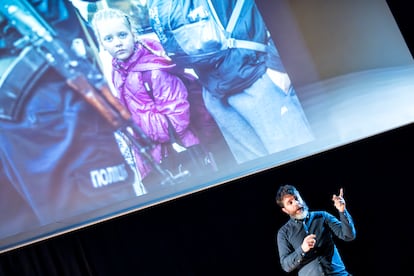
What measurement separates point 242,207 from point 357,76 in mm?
1232

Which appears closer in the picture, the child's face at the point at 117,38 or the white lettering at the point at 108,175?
the white lettering at the point at 108,175

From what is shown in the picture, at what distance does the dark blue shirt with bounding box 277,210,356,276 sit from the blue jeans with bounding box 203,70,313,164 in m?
0.64

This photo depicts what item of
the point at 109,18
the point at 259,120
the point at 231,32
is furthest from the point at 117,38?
the point at 259,120

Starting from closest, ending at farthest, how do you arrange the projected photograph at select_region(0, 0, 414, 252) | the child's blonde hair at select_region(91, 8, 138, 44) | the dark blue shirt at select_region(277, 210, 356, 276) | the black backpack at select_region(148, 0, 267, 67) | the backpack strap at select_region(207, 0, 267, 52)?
the dark blue shirt at select_region(277, 210, 356, 276) < the projected photograph at select_region(0, 0, 414, 252) < the child's blonde hair at select_region(91, 8, 138, 44) < the black backpack at select_region(148, 0, 267, 67) < the backpack strap at select_region(207, 0, 267, 52)

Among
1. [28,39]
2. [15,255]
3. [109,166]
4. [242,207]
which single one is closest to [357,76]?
[242,207]

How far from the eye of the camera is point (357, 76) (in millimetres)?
3170

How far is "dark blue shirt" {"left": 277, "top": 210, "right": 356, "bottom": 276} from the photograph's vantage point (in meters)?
2.07

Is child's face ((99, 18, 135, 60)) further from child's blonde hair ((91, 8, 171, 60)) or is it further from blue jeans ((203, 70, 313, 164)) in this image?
blue jeans ((203, 70, 313, 164))

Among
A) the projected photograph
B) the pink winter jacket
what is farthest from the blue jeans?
the pink winter jacket

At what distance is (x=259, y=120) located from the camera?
277cm

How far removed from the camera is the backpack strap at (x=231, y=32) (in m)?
2.83

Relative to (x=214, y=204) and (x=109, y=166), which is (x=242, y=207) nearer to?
(x=214, y=204)

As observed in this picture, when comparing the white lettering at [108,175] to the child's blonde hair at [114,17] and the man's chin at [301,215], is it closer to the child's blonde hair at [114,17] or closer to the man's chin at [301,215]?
the child's blonde hair at [114,17]

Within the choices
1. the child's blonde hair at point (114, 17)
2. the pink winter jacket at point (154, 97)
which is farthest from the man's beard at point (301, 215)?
the child's blonde hair at point (114, 17)
